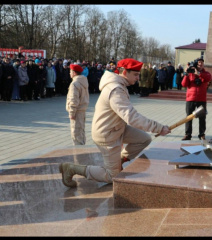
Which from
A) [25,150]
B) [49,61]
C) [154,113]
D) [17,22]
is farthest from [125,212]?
[17,22]

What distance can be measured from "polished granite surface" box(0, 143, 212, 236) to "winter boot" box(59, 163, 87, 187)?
0.09 meters

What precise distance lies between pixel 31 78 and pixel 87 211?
13695 millimetres

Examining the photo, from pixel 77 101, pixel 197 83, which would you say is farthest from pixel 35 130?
pixel 197 83

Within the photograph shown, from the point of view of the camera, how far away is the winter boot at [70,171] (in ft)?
15.6

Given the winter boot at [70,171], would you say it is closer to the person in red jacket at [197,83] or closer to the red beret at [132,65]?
the red beret at [132,65]

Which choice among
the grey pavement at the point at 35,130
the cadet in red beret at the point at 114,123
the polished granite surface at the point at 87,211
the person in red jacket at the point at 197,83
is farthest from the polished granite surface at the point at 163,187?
the person in red jacket at the point at 197,83

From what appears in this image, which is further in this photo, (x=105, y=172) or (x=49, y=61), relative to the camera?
(x=49, y=61)

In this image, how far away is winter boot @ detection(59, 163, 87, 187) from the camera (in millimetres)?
4746

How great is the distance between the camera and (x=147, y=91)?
74.1 ft

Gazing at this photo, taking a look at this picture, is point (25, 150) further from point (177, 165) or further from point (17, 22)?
point (17, 22)

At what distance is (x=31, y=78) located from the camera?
17047 millimetres

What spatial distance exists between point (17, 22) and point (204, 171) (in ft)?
114

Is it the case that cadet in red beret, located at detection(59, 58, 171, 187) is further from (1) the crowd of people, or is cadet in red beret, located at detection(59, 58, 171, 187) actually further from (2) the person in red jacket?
(1) the crowd of people

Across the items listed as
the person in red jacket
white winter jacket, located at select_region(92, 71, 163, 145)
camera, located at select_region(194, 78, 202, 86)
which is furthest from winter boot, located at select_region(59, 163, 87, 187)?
camera, located at select_region(194, 78, 202, 86)
